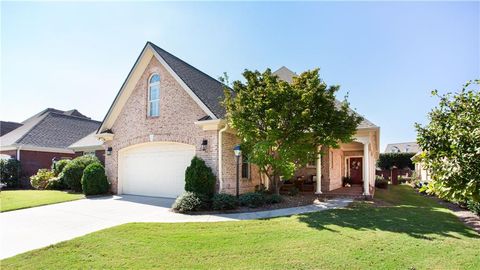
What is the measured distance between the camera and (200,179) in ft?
39.0

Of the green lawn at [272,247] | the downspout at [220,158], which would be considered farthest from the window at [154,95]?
the green lawn at [272,247]

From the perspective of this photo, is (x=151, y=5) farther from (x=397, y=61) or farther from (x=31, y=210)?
(x=397, y=61)

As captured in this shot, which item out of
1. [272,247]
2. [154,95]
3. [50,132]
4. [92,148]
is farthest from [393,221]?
[50,132]

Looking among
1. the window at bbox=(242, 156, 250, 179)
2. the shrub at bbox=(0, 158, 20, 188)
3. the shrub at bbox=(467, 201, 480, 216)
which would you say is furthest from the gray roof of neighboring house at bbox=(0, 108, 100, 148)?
the shrub at bbox=(467, 201, 480, 216)

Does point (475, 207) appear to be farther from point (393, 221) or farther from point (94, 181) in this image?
point (94, 181)

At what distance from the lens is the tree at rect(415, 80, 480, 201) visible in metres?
3.21

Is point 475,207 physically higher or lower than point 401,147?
lower

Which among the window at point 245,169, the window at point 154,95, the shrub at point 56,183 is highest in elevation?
the window at point 154,95

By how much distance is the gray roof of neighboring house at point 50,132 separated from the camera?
2323cm

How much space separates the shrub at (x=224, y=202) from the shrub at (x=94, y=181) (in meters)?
7.80

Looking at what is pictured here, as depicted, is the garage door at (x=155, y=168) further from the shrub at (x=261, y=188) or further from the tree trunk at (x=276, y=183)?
the tree trunk at (x=276, y=183)

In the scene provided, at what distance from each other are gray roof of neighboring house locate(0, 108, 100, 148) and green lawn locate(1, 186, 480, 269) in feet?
66.3

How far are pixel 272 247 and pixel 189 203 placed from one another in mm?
5101

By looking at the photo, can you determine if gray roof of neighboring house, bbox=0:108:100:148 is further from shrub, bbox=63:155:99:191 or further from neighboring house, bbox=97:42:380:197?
neighboring house, bbox=97:42:380:197
